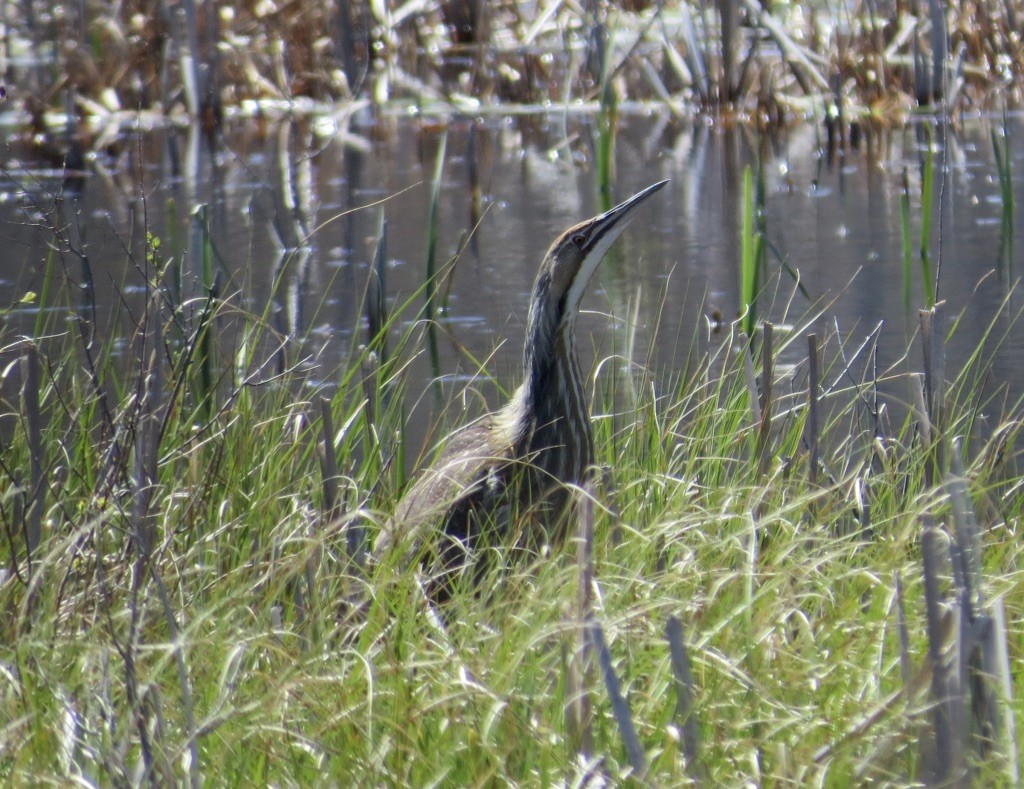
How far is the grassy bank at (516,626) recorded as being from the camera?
7.00 feet

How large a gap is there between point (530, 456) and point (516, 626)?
0.91 meters

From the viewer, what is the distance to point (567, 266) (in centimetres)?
373

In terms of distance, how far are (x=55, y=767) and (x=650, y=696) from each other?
83 centimetres

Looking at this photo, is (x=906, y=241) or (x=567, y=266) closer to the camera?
(x=567, y=266)

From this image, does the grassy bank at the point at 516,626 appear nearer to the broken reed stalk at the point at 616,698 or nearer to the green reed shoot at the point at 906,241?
the broken reed stalk at the point at 616,698

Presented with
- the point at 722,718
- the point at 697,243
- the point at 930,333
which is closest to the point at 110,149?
the point at 697,243

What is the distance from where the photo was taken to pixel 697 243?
7.56m

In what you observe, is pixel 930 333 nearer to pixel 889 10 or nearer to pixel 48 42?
pixel 889 10

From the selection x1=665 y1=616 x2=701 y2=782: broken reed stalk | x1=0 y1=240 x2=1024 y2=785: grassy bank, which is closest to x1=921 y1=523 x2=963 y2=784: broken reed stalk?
x1=0 y1=240 x2=1024 y2=785: grassy bank

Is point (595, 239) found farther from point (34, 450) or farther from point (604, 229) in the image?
point (34, 450)

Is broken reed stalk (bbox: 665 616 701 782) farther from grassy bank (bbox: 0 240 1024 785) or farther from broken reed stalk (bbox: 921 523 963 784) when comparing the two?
broken reed stalk (bbox: 921 523 963 784)

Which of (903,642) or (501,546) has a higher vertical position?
(903,642)

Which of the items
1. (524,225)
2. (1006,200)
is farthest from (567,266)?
(524,225)

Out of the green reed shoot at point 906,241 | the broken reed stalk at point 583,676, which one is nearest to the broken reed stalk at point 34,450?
the broken reed stalk at point 583,676
